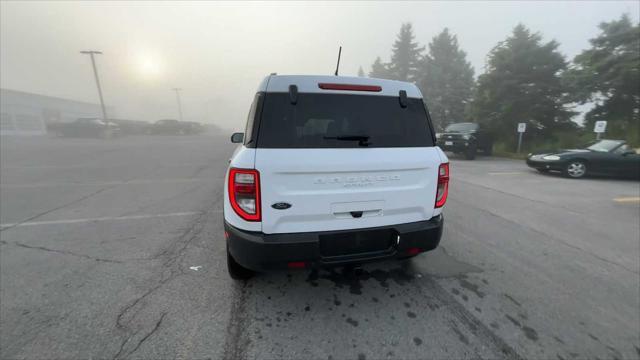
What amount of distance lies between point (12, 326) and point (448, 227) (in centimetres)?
507

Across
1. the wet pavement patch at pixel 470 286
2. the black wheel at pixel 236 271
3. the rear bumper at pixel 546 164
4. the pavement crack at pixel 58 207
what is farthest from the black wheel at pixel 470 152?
the pavement crack at pixel 58 207

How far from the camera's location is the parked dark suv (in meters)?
12.1

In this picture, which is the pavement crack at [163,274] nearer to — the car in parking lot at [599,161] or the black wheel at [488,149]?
the car in parking lot at [599,161]

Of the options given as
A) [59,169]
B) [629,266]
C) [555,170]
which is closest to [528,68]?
[555,170]

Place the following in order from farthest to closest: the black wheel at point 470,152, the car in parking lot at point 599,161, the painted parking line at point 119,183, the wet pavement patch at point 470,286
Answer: the black wheel at point 470,152 → the car in parking lot at point 599,161 → the painted parking line at point 119,183 → the wet pavement patch at point 470,286

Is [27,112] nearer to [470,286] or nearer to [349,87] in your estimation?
[349,87]

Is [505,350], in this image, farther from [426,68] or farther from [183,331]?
[426,68]

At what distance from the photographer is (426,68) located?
29422mm

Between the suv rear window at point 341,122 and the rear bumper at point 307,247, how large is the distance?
708 mm

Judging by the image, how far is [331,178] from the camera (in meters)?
1.94

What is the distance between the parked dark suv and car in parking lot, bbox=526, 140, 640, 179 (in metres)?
3.83

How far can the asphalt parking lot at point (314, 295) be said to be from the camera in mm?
1889

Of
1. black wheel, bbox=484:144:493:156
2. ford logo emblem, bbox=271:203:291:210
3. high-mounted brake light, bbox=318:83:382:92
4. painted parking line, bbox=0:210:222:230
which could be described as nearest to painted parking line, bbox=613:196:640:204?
high-mounted brake light, bbox=318:83:382:92

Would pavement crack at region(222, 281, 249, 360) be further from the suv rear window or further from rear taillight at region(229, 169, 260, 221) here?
the suv rear window
